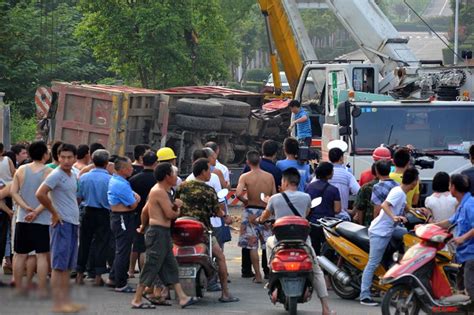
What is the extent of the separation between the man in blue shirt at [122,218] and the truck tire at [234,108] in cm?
1213

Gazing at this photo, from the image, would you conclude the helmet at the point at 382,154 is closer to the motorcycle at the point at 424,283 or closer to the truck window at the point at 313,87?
the motorcycle at the point at 424,283

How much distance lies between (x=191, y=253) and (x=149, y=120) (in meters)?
12.5

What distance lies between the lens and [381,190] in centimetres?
1299

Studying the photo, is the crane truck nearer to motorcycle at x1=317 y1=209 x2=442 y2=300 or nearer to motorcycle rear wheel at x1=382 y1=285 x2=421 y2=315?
motorcycle at x1=317 y1=209 x2=442 y2=300

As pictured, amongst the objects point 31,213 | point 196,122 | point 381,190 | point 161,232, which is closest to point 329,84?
point 196,122

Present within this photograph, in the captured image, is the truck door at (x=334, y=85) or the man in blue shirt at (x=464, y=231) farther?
the truck door at (x=334, y=85)

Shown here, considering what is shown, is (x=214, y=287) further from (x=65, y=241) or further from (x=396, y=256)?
(x=396, y=256)

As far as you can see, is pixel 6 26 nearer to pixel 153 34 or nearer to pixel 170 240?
pixel 153 34

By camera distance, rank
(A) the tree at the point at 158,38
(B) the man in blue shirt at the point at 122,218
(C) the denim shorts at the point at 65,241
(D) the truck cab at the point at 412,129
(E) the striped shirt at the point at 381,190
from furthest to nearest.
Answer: (A) the tree at the point at 158,38
(D) the truck cab at the point at 412,129
(B) the man in blue shirt at the point at 122,218
(E) the striped shirt at the point at 381,190
(C) the denim shorts at the point at 65,241

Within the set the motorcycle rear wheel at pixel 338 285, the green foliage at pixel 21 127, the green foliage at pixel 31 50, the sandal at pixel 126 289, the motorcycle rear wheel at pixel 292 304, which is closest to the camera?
the motorcycle rear wheel at pixel 292 304

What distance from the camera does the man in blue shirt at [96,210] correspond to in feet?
45.2

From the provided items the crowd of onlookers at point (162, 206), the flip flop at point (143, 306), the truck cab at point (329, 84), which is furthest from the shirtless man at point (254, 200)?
the truck cab at point (329, 84)

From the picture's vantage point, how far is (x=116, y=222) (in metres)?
13.4

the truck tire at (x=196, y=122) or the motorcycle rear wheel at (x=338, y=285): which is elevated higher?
the truck tire at (x=196, y=122)
